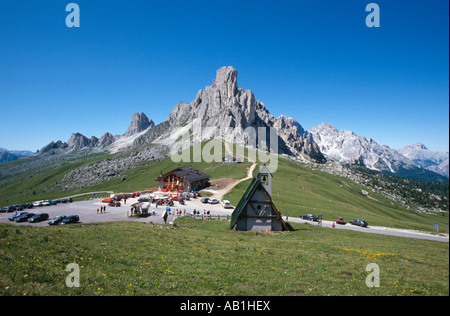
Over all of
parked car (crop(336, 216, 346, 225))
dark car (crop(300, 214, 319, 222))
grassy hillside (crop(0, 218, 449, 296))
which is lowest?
parked car (crop(336, 216, 346, 225))

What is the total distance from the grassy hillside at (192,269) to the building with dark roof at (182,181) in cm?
5654

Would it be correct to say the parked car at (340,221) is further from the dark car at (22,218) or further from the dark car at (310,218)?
the dark car at (22,218)

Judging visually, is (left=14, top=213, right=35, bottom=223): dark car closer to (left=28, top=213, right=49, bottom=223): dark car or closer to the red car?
(left=28, top=213, right=49, bottom=223): dark car

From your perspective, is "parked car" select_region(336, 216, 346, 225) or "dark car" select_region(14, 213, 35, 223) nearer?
"dark car" select_region(14, 213, 35, 223)

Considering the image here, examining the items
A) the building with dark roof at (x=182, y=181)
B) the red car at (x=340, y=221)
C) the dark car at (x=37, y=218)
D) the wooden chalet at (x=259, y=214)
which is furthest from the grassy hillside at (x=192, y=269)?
the building with dark roof at (x=182, y=181)

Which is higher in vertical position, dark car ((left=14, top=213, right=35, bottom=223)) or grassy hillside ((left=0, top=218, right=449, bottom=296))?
grassy hillside ((left=0, top=218, right=449, bottom=296))

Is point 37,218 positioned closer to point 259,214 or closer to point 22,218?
point 22,218

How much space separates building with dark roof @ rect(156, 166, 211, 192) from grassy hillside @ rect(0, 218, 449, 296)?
56.5 meters

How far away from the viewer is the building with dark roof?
257 feet

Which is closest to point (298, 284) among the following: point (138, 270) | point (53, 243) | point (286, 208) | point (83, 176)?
point (138, 270)

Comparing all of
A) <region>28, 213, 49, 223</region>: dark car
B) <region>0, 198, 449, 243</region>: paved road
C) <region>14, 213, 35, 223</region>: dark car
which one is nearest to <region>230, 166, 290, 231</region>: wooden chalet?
<region>0, 198, 449, 243</region>: paved road

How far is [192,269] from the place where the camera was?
1498 cm
